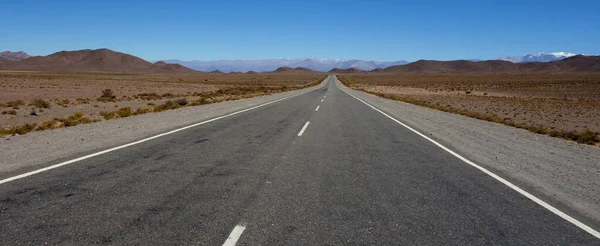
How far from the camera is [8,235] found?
4129 mm

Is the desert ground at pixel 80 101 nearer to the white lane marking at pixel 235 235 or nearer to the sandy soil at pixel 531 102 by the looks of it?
the white lane marking at pixel 235 235

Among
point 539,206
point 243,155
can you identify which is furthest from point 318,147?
point 539,206

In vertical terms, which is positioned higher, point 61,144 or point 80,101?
point 61,144

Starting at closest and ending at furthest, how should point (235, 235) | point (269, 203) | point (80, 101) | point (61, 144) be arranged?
point (235, 235)
point (269, 203)
point (61, 144)
point (80, 101)

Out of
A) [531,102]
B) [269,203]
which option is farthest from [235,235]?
[531,102]

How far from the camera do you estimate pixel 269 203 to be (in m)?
5.30

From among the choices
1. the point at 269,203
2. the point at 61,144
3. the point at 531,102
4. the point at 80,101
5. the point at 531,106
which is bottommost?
the point at 531,102

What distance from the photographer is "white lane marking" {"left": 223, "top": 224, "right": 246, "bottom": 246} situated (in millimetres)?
4043

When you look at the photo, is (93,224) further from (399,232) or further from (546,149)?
(546,149)

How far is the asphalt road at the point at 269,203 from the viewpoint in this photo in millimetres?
4301

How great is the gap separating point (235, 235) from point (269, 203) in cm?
111

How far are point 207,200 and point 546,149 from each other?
9.28m

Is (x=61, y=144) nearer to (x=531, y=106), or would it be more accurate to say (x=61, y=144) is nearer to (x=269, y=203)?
(x=269, y=203)

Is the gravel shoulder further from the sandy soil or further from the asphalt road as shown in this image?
the sandy soil
